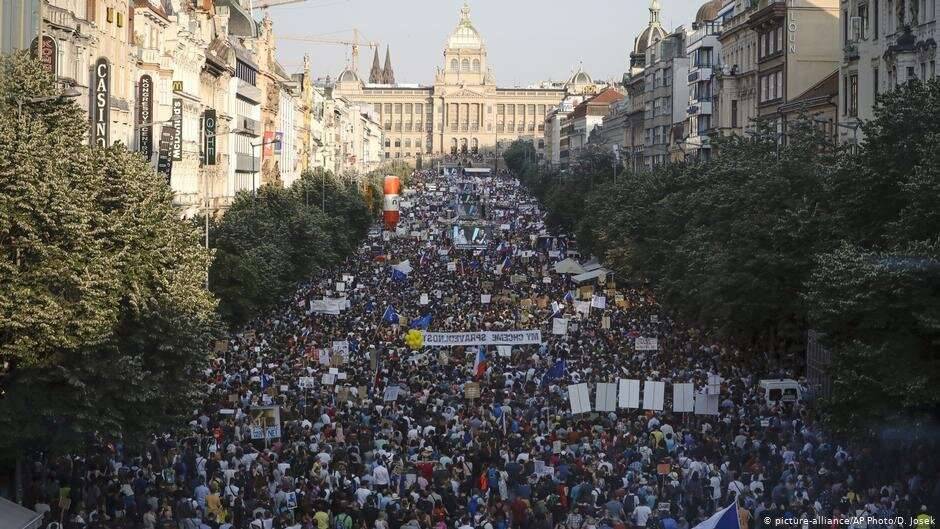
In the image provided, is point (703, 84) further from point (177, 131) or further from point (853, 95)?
point (853, 95)

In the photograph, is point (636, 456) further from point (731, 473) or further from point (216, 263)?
point (216, 263)

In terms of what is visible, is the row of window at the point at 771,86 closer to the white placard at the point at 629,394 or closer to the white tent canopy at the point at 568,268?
the white tent canopy at the point at 568,268

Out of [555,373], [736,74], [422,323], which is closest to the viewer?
[555,373]

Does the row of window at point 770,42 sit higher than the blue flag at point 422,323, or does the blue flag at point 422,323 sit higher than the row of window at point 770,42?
the row of window at point 770,42

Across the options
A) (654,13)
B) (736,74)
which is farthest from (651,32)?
(736,74)

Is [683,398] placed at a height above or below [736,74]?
below

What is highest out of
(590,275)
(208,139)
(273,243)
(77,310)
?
(208,139)

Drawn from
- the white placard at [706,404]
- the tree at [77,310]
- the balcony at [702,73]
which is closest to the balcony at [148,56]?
the tree at [77,310]

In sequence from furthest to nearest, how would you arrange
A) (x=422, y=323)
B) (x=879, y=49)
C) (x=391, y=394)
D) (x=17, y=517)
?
(x=879, y=49), (x=422, y=323), (x=391, y=394), (x=17, y=517)
